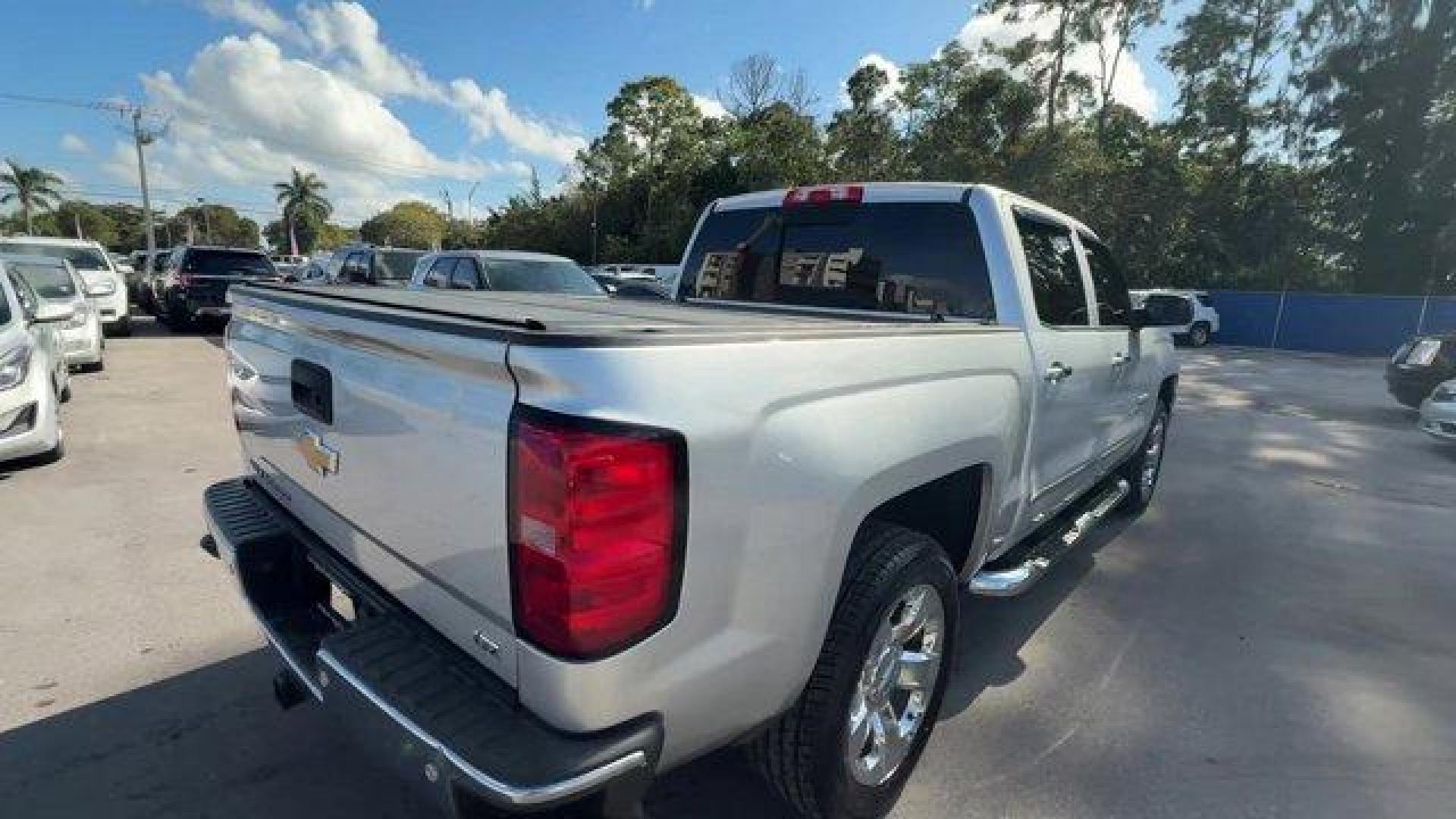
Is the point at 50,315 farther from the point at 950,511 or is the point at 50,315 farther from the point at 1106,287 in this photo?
the point at 1106,287

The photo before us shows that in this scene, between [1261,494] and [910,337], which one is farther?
[1261,494]

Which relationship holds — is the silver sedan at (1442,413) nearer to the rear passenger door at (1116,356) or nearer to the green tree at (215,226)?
the rear passenger door at (1116,356)

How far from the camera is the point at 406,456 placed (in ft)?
6.10

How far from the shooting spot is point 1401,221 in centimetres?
2923

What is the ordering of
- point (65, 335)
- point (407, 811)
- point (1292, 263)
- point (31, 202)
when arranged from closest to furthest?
point (407, 811), point (65, 335), point (1292, 263), point (31, 202)

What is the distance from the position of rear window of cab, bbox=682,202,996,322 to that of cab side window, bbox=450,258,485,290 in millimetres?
6547

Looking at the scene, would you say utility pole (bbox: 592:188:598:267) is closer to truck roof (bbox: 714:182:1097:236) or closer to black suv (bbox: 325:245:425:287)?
black suv (bbox: 325:245:425:287)

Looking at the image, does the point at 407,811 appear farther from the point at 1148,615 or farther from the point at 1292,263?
the point at 1292,263

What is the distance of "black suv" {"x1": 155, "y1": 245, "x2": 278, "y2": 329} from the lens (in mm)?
16062

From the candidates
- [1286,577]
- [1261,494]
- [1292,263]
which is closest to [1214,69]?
[1292,263]

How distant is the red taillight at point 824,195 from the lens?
11.8 feet

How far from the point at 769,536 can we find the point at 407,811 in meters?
1.63

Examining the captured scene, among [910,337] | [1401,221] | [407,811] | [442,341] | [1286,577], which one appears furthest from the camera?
[1401,221]

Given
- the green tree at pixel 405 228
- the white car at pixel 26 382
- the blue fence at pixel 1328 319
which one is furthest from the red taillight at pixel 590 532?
the green tree at pixel 405 228
